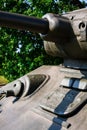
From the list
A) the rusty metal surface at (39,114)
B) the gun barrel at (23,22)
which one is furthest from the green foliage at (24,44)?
the gun barrel at (23,22)

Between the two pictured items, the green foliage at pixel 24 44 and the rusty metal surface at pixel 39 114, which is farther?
the green foliage at pixel 24 44

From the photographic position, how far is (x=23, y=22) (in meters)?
3.88

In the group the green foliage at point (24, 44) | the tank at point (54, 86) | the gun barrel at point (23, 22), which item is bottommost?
the green foliage at point (24, 44)

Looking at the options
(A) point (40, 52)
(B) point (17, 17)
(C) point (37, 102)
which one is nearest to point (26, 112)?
(C) point (37, 102)

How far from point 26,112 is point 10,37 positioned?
779 centimetres

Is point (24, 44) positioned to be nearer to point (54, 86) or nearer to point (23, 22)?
point (54, 86)

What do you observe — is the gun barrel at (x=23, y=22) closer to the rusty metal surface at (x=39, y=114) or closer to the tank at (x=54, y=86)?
the tank at (x=54, y=86)

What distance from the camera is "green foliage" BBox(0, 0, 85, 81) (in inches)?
452

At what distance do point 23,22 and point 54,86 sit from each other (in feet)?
3.04

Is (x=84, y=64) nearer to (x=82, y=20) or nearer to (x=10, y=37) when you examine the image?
(x=82, y=20)

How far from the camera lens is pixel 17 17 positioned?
385 cm

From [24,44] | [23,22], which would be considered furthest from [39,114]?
[24,44]

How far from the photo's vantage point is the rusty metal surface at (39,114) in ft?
12.3

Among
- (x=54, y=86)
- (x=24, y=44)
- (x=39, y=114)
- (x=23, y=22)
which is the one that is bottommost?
(x=24, y=44)
